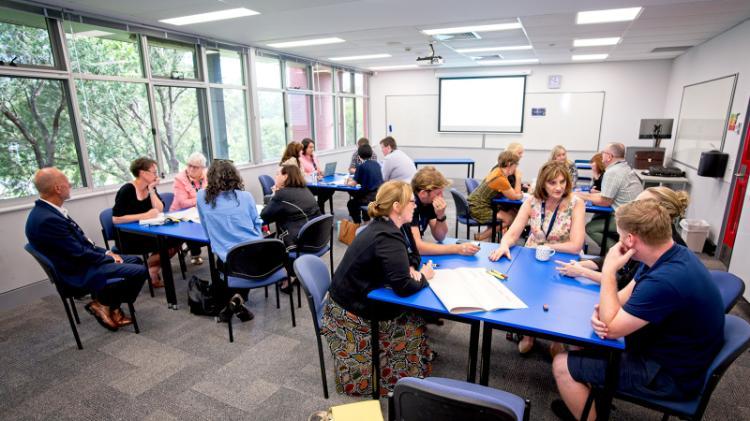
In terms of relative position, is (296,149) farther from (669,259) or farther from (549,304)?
(669,259)

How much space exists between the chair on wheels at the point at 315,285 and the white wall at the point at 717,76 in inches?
155

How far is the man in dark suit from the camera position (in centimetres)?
268

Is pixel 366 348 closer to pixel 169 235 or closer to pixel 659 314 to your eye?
pixel 659 314

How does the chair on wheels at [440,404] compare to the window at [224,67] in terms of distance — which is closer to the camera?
the chair on wheels at [440,404]

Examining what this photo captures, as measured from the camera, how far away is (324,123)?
9070 mm

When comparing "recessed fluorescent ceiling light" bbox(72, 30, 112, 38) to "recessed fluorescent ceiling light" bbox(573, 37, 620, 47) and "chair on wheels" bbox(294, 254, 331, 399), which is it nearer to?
"chair on wheels" bbox(294, 254, 331, 399)

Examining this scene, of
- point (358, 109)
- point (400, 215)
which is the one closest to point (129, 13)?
point (400, 215)

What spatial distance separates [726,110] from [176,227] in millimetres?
6597

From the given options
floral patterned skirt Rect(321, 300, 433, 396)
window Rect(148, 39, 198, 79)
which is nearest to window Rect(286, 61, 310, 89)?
window Rect(148, 39, 198, 79)

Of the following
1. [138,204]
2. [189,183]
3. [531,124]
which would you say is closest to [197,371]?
[138,204]

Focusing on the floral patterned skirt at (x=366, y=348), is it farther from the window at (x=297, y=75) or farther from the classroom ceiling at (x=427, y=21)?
the window at (x=297, y=75)

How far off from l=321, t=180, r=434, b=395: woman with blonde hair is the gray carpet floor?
23cm

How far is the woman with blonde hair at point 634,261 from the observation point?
198cm

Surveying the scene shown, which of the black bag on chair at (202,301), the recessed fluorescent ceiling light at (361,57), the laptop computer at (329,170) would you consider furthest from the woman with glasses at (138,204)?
the recessed fluorescent ceiling light at (361,57)
